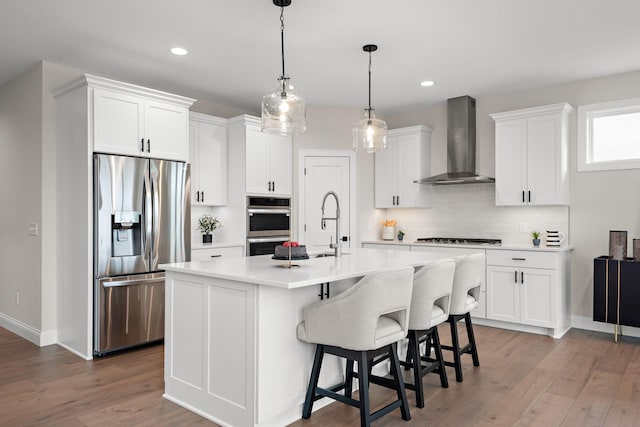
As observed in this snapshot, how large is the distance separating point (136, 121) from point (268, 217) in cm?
202

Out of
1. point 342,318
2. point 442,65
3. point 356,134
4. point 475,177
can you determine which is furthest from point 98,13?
point 475,177

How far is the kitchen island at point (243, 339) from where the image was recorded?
2432mm

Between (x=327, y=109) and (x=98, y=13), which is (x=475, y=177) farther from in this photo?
(x=98, y=13)

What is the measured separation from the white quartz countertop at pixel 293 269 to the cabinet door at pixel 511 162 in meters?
2.09

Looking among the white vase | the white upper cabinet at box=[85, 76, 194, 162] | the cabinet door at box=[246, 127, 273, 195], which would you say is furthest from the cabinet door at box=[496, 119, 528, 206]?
the white upper cabinet at box=[85, 76, 194, 162]

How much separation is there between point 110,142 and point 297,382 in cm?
268

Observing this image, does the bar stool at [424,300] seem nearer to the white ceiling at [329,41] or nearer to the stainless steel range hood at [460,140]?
the white ceiling at [329,41]

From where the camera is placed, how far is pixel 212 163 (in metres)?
5.40

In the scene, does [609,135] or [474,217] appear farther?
[474,217]

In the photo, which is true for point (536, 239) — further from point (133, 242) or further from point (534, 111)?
point (133, 242)

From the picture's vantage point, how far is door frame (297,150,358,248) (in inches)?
235

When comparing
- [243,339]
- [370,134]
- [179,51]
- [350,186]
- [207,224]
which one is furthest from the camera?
[350,186]

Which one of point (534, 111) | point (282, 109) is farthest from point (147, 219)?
point (534, 111)

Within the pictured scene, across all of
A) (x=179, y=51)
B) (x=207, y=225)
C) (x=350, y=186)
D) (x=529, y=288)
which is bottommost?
(x=529, y=288)
